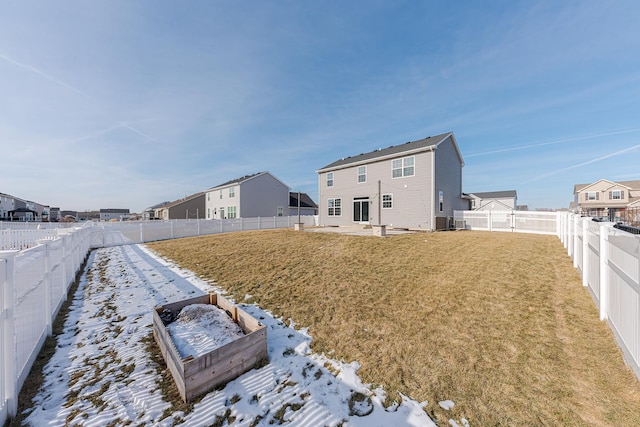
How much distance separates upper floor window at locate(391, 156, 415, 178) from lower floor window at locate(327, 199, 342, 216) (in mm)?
5266

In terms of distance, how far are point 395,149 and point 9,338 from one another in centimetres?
1816

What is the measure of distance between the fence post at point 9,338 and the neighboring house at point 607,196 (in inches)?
1983

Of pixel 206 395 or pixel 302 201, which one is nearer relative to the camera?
pixel 206 395

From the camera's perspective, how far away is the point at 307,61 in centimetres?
1412

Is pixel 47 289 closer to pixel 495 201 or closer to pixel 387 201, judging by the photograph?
pixel 387 201

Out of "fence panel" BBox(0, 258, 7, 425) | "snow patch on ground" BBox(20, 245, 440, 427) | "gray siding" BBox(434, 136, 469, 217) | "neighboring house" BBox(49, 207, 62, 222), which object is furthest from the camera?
"neighboring house" BBox(49, 207, 62, 222)

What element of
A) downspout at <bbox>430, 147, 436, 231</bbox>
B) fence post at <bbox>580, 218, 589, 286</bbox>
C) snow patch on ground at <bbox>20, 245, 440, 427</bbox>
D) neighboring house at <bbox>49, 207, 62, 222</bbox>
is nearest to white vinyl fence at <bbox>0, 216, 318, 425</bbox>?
snow patch on ground at <bbox>20, 245, 440, 427</bbox>

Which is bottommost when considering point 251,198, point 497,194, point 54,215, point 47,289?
point 47,289

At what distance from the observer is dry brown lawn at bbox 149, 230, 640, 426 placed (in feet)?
7.88

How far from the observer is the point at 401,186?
1582 cm

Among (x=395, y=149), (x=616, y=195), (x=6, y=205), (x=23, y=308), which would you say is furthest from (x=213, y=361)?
(x=6, y=205)

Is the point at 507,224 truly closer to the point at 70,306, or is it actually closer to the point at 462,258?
the point at 462,258

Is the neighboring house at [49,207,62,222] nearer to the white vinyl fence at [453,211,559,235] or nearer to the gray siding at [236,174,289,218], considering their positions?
the gray siding at [236,174,289,218]

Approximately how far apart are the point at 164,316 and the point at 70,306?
284 cm
